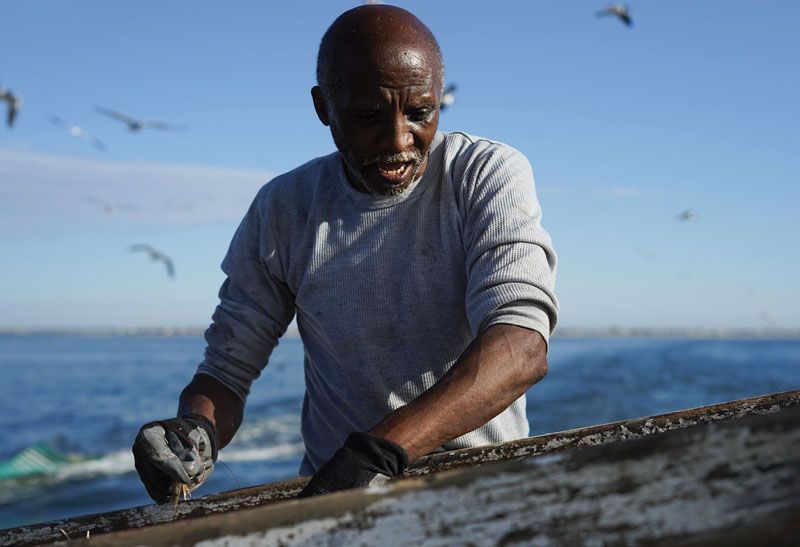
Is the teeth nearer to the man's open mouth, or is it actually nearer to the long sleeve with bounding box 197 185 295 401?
the man's open mouth

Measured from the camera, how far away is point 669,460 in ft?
2.84

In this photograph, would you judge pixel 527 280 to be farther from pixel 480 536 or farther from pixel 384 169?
pixel 480 536

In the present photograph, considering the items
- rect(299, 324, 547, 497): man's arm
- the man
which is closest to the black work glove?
rect(299, 324, 547, 497): man's arm

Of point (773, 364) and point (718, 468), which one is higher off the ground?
point (773, 364)

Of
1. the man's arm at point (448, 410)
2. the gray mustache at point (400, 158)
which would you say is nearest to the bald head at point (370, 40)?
the gray mustache at point (400, 158)

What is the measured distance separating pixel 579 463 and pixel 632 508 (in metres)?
0.07

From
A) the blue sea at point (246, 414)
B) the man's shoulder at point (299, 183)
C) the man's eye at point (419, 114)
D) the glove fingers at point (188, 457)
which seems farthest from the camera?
the blue sea at point (246, 414)

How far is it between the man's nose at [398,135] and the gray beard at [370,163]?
0.10 ft

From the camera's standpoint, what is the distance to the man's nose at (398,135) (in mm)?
2305

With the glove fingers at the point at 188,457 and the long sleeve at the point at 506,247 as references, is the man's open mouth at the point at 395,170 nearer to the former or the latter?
the long sleeve at the point at 506,247

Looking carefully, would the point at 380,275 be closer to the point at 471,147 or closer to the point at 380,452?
the point at 471,147

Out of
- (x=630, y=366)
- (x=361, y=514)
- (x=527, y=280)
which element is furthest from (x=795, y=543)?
(x=630, y=366)

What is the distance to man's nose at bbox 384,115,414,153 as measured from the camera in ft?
7.56

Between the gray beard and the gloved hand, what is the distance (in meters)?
0.80
